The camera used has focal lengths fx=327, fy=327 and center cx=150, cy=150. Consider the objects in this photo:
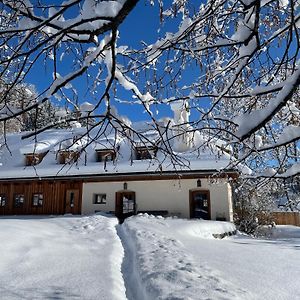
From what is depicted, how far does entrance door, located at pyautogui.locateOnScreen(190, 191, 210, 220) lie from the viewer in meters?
16.7

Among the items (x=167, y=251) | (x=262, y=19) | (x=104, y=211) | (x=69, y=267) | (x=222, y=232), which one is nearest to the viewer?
(x=262, y=19)

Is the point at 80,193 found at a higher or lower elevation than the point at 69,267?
higher

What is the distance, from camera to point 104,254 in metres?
6.55

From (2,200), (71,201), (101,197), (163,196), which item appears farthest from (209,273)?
(2,200)

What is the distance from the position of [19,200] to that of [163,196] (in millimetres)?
8752

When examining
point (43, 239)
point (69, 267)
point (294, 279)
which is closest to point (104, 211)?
point (43, 239)

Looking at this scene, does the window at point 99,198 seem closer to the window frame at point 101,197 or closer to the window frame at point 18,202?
the window frame at point 101,197

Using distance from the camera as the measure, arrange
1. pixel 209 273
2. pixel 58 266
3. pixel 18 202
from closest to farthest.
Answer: pixel 209 273
pixel 58 266
pixel 18 202

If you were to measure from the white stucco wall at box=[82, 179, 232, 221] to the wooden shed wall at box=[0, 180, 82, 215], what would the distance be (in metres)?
0.93

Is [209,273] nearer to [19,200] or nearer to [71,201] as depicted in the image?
[71,201]

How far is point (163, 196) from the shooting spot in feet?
55.4

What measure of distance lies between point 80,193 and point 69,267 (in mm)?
13084

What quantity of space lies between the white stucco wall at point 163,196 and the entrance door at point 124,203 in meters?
0.27

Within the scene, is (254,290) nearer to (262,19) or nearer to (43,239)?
(262,19)
